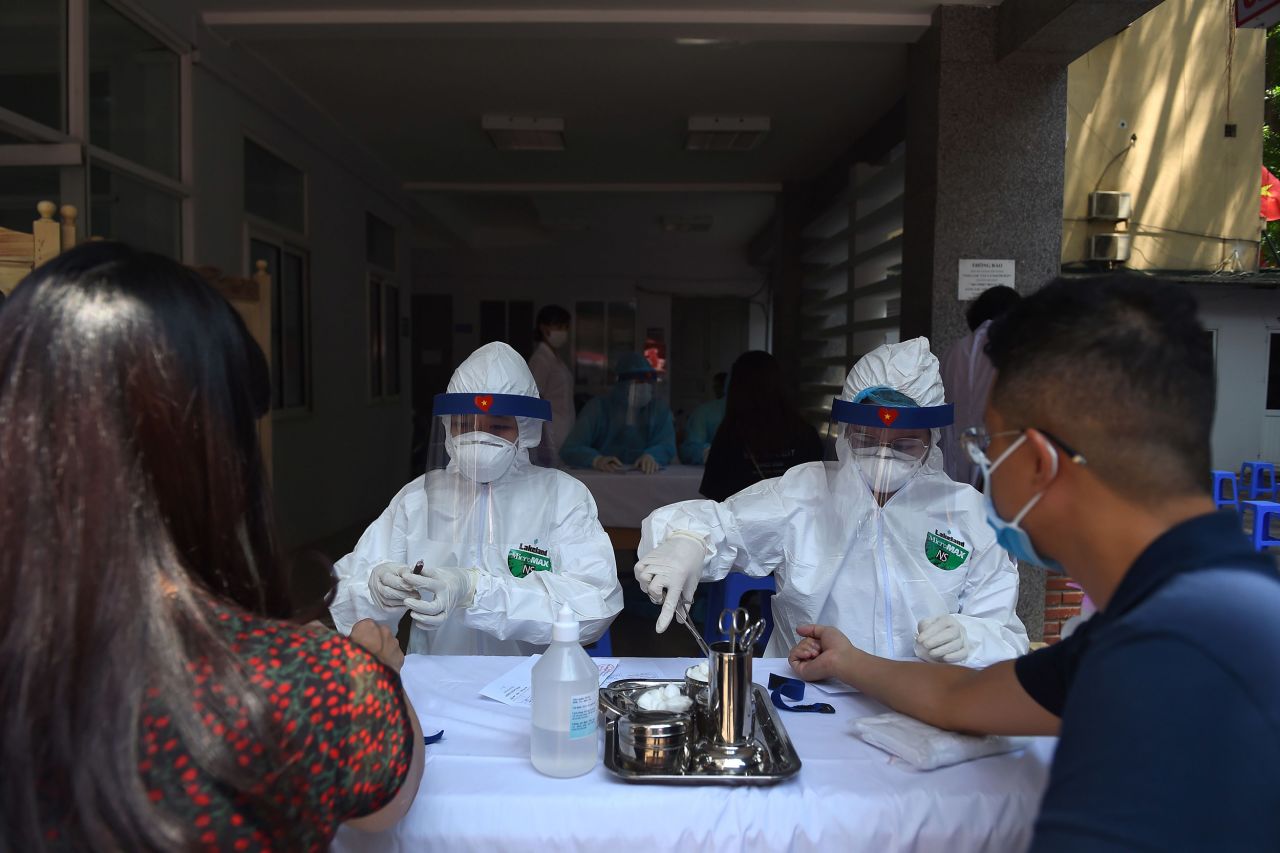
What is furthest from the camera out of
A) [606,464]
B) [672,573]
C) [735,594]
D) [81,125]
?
[606,464]

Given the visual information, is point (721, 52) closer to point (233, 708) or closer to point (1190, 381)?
point (1190, 381)

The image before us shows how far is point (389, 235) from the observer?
26.2 ft

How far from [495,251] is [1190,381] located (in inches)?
418

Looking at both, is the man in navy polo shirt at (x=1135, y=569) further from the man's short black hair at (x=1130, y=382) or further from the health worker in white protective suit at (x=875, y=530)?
the health worker in white protective suit at (x=875, y=530)

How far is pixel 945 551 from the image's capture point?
6.64 feet

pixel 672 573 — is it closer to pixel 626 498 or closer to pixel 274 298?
pixel 626 498

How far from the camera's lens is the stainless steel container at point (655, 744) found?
47.4 inches

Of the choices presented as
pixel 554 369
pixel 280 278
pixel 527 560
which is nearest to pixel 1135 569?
pixel 527 560

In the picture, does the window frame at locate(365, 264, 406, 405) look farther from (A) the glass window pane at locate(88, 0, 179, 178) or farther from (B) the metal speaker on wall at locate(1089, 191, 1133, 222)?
(B) the metal speaker on wall at locate(1089, 191, 1133, 222)

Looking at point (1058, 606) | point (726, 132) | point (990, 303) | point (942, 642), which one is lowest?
point (1058, 606)

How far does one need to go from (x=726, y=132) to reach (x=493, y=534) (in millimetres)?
4438

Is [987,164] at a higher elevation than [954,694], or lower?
higher

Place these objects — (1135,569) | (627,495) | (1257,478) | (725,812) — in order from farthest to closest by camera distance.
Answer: (1257,478)
(627,495)
(725,812)
(1135,569)

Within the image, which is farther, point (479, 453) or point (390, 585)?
point (479, 453)
